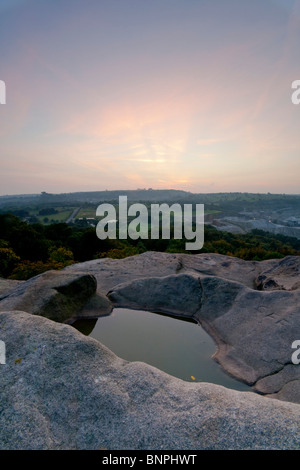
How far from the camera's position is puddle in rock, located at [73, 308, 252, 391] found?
22.0 feet

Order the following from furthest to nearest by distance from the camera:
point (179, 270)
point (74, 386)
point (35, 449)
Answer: point (179, 270)
point (74, 386)
point (35, 449)

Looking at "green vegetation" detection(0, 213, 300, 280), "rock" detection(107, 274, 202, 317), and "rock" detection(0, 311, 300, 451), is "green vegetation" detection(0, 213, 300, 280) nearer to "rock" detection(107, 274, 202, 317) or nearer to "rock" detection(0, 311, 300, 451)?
"rock" detection(107, 274, 202, 317)

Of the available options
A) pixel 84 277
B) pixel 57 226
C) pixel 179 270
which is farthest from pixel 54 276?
pixel 57 226

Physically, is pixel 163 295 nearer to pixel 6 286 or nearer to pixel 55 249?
pixel 6 286

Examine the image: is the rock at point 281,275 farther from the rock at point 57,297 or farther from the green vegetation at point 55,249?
the green vegetation at point 55,249

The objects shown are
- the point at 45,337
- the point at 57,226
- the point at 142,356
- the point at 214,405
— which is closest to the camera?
the point at 214,405

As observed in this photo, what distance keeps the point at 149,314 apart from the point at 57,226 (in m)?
28.9

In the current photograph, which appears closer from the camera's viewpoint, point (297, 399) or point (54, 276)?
point (297, 399)

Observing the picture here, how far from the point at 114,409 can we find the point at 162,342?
4199mm

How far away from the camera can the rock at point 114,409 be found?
357 cm

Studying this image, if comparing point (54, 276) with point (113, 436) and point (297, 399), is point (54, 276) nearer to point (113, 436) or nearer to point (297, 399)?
point (113, 436)

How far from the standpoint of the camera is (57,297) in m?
8.97

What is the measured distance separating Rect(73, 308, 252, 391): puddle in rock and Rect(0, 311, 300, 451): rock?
2.12 meters

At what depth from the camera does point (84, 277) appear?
10008 mm
